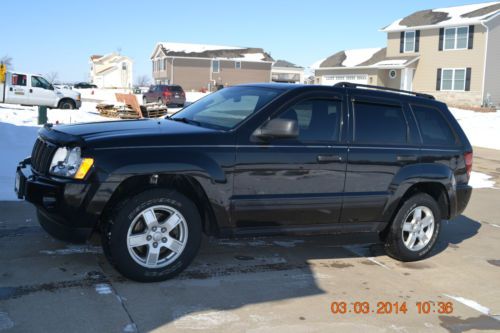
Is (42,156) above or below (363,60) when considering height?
below

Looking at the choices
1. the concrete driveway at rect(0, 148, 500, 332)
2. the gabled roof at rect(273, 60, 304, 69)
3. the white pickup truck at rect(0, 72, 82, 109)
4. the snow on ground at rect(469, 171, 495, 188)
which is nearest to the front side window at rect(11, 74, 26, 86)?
the white pickup truck at rect(0, 72, 82, 109)

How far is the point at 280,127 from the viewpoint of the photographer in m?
4.79

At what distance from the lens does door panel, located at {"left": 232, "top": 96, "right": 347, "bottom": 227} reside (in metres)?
4.85

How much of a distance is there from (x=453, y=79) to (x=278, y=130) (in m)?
35.8

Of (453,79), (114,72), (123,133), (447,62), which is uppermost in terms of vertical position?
(114,72)

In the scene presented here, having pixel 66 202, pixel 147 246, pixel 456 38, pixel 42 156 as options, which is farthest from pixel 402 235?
pixel 456 38

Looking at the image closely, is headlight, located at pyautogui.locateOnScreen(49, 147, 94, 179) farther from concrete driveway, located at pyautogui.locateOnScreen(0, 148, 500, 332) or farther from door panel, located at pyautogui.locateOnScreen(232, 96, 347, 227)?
door panel, located at pyautogui.locateOnScreen(232, 96, 347, 227)

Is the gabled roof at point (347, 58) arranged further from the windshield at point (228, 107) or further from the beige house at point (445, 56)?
the windshield at point (228, 107)

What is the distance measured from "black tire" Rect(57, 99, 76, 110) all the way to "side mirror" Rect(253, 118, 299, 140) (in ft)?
63.7

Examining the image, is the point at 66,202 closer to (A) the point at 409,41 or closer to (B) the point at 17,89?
(B) the point at 17,89

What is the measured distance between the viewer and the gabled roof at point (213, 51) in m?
59.1

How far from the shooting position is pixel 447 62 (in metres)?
37.3

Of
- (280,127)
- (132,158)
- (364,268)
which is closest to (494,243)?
(364,268)

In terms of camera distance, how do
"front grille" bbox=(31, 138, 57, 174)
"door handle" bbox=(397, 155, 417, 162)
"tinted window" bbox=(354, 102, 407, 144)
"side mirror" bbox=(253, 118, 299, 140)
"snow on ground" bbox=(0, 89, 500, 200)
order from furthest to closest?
"snow on ground" bbox=(0, 89, 500, 200)
"door handle" bbox=(397, 155, 417, 162)
"tinted window" bbox=(354, 102, 407, 144)
"side mirror" bbox=(253, 118, 299, 140)
"front grille" bbox=(31, 138, 57, 174)
